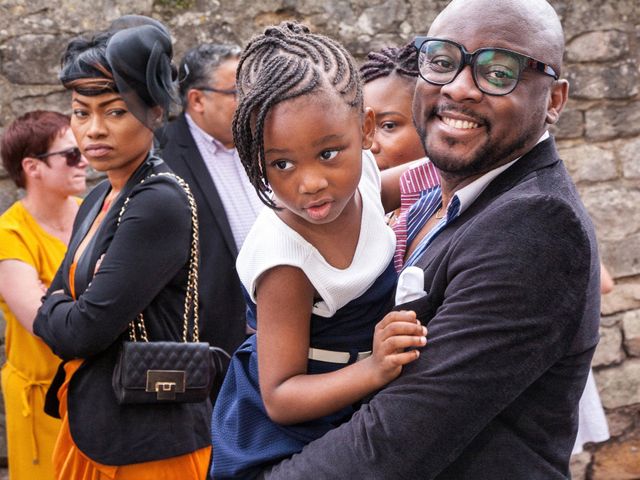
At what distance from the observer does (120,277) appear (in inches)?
97.0

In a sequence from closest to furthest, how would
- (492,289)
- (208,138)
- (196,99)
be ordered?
(492,289) < (208,138) < (196,99)

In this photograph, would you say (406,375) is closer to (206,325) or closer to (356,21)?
(206,325)

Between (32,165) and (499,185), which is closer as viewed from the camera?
(499,185)

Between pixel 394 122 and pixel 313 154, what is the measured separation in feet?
3.28

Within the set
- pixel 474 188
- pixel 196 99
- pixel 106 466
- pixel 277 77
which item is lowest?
pixel 106 466

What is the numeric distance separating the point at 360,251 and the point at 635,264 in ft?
10.8

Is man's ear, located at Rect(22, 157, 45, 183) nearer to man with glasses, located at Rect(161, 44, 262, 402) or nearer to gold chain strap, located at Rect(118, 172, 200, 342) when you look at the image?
man with glasses, located at Rect(161, 44, 262, 402)

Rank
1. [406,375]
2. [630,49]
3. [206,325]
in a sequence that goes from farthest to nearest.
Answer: [630,49]
[206,325]
[406,375]

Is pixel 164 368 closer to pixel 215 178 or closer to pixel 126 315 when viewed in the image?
pixel 126 315

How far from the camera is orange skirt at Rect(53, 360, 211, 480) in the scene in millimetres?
2539

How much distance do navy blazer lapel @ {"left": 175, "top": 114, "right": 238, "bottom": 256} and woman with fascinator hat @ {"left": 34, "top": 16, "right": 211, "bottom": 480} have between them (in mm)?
888

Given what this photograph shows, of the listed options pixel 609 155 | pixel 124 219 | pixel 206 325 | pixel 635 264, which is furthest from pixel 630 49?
pixel 124 219

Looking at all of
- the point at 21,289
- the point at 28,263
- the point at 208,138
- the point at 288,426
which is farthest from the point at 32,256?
the point at 288,426

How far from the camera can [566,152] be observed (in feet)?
14.9
